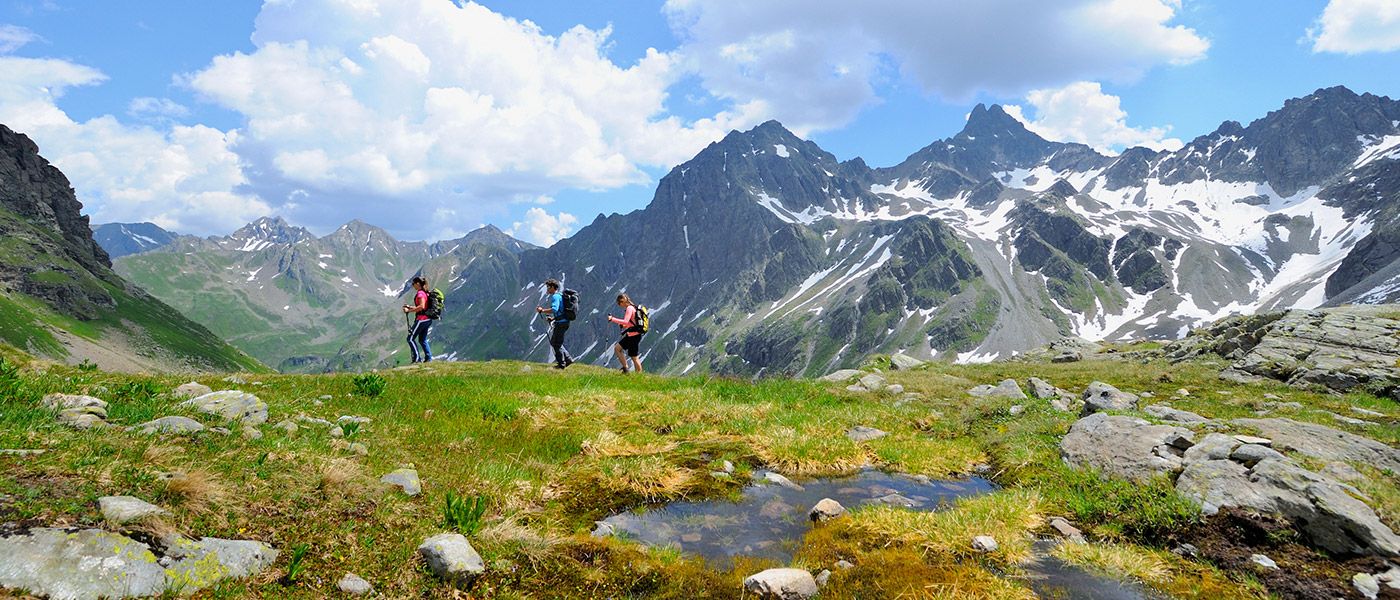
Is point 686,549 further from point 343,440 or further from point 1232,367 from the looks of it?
point 1232,367

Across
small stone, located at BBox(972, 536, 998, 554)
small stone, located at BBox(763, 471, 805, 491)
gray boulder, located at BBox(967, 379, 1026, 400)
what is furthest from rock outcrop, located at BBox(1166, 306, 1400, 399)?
small stone, located at BBox(763, 471, 805, 491)

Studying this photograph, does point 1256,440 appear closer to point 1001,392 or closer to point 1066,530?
point 1066,530

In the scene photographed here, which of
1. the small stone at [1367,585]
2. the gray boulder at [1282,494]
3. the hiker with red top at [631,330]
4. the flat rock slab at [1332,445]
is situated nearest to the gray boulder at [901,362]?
the hiker with red top at [631,330]

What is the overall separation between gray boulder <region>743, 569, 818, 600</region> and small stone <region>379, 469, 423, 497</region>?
454 centimetres

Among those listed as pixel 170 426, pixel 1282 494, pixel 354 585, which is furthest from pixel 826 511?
pixel 170 426

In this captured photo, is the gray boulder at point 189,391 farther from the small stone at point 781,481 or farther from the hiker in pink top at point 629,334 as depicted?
the hiker in pink top at point 629,334

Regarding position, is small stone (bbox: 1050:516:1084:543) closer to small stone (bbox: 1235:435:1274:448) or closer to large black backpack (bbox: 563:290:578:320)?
small stone (bbox: 1235:435:1274:448)

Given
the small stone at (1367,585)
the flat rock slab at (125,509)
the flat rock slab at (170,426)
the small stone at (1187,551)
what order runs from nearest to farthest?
the flat rock slab at (125,509) < the small stone at (1367,585) < the small stone at (1187,551) < the flat rock slab at (170,426)

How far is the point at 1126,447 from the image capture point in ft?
34.2

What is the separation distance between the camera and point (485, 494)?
326 inches

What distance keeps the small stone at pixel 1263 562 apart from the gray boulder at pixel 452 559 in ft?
28.4

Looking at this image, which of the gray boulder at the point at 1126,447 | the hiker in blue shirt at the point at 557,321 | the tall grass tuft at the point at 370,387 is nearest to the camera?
the gray boulder at the point at 1126,447

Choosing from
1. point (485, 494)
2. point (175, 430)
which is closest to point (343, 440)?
point (175, 430)

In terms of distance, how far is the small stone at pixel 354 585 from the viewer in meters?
5.44
